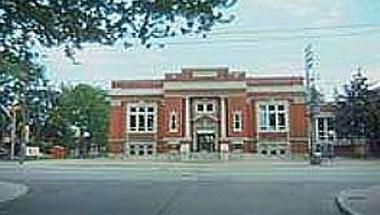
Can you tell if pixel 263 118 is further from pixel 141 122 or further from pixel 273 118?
pixel 141 122

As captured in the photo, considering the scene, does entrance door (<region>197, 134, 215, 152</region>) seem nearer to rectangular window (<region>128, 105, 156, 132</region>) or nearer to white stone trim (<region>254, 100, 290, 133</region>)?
white stone trim (<region>254, 100, 290, 133</region>)

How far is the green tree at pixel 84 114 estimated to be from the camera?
94.5 m

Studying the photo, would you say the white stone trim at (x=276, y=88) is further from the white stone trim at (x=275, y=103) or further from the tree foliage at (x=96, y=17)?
the tree foliage at (x=96, y=17)

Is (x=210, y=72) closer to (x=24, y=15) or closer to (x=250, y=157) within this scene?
(x=250, y=157)

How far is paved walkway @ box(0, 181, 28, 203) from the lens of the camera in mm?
23219

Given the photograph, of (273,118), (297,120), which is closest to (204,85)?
(273,118)

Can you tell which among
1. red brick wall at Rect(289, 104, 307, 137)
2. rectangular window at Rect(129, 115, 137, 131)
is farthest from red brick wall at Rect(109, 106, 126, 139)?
red brick wall at Rect(289, 104, 307, 137)

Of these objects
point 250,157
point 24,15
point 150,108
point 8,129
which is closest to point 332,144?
point 250,157

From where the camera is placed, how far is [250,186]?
1097 inches

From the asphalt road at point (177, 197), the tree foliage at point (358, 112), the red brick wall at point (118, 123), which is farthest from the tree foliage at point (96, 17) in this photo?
the red brick wall at point (118, 123)

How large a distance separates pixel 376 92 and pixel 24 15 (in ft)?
224

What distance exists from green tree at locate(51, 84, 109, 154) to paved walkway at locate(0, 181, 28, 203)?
63174mm

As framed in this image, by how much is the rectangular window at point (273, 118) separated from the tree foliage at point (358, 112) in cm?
662

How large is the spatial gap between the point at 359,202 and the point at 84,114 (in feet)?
270
